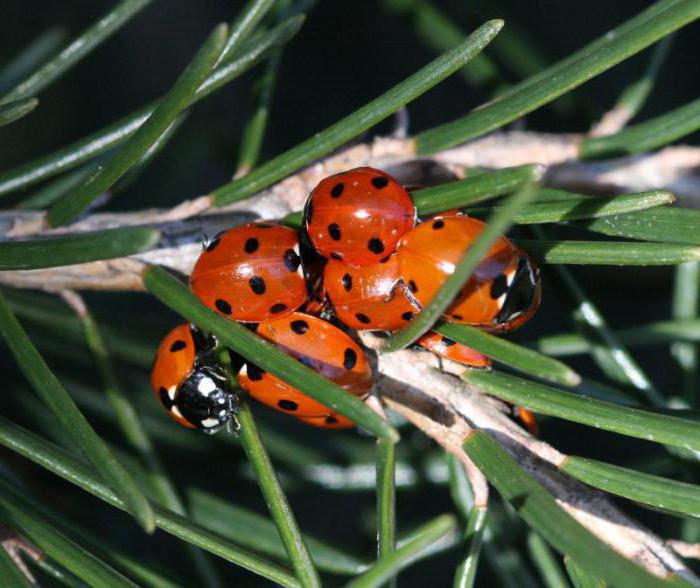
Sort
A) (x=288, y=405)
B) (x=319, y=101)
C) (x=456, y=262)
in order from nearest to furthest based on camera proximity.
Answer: (x=456, y=262)
(x=288, y=405)
(x=319, y=101)

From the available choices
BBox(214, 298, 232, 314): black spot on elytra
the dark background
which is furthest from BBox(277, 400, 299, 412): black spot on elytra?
the dark background

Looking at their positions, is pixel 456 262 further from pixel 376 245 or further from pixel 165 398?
pixel 165 398

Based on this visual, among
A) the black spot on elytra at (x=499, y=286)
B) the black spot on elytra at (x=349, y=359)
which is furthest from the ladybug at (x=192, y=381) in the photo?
the black spot on elytra at (x=499, y=286)


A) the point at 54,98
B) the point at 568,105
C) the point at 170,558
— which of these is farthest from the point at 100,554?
the point at 54,98

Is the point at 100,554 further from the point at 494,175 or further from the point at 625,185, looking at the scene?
the point at 625,185

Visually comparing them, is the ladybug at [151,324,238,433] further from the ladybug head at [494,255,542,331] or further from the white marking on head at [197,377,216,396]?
the ladybug head at [494,255,542,331]

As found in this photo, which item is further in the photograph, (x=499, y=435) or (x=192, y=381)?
(x=192, y=381)

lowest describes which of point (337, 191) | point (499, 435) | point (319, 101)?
point (499, 435)

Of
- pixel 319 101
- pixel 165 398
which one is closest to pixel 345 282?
pixel 165 398

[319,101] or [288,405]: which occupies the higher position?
[319,101]
